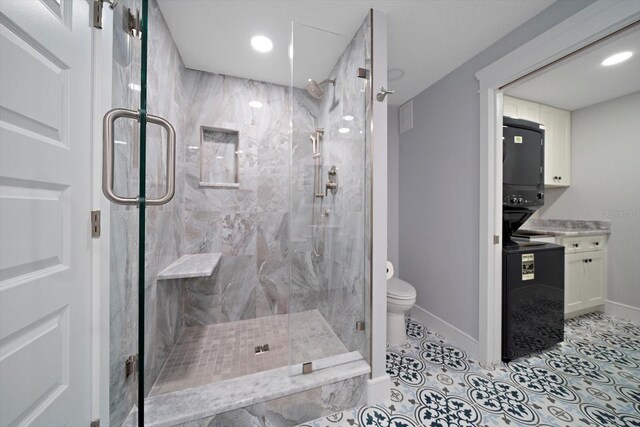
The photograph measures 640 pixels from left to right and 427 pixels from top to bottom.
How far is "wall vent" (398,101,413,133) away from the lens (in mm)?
2412

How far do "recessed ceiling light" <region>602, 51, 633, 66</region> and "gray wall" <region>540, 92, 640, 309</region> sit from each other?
2.96 ft

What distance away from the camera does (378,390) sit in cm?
128

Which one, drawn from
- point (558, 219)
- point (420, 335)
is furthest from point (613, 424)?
point (558, 219)

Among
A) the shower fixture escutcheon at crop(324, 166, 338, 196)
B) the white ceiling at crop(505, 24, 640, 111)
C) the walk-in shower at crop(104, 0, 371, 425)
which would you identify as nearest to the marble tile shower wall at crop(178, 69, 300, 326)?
the walk-in shower at crop(104, 0, 371, 425)

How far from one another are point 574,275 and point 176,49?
4.38 metres

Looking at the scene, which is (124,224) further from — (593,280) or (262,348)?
(593,280)

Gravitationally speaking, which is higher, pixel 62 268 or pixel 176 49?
pixel 176 49

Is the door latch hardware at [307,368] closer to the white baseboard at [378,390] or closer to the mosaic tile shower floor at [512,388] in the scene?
the mosaic tile shower floor at [512,388]

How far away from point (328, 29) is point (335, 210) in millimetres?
1281

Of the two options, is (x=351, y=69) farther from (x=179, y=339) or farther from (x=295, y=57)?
(x=179, y=339)

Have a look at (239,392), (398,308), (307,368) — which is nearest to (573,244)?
(398,308)

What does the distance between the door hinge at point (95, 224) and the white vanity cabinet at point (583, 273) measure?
3522 millimetres

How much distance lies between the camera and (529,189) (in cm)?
183

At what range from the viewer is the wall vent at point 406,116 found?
95.0 inches
